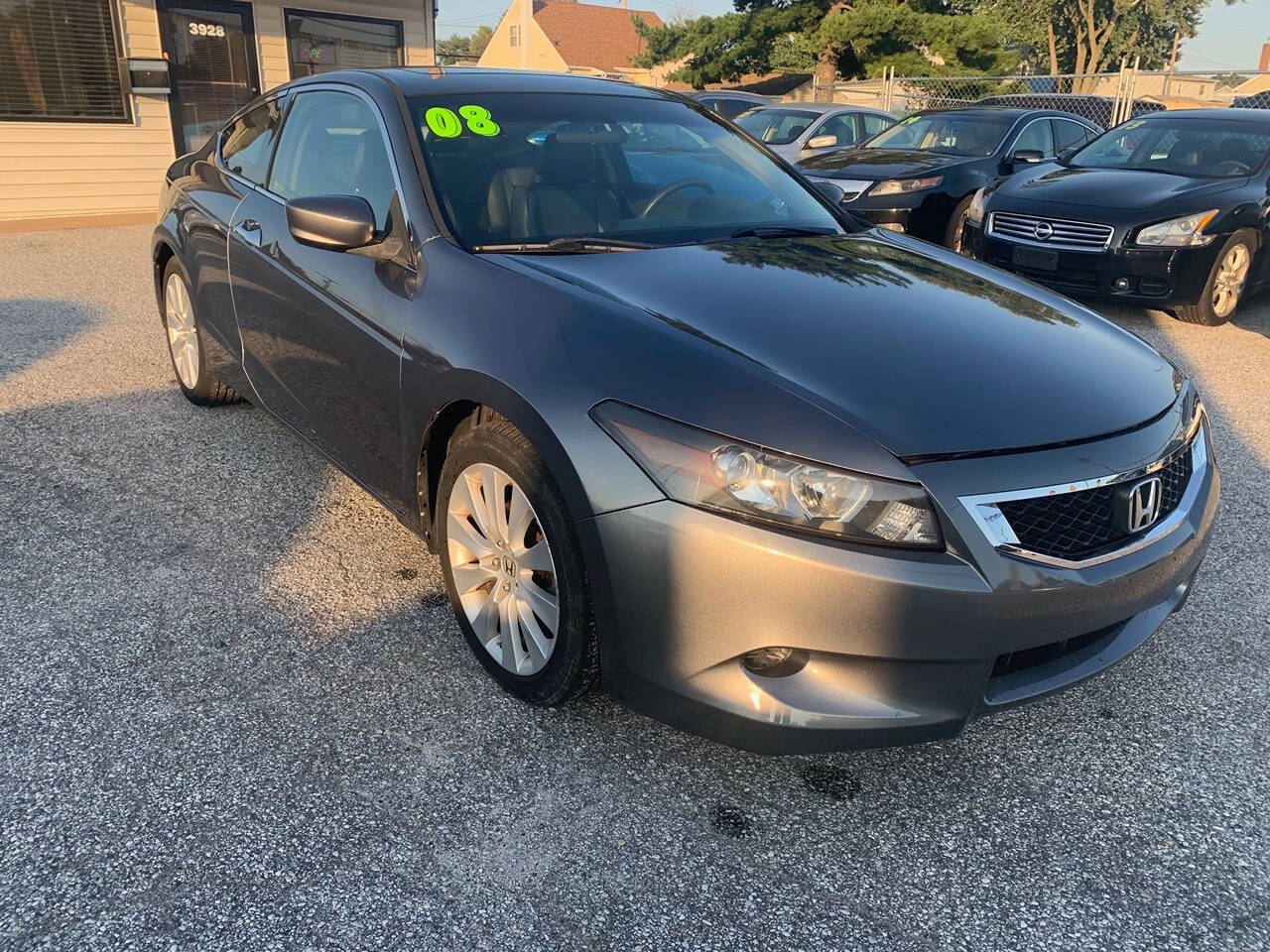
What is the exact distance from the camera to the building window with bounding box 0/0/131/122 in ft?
32.4

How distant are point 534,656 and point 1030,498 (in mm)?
1259

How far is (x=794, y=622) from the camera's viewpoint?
1.97 m

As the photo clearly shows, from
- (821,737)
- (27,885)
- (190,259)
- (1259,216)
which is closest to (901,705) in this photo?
(821,737)

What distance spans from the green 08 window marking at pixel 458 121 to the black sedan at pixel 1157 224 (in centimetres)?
517

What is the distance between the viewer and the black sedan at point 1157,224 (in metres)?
6.75

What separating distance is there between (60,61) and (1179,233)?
1066 cm

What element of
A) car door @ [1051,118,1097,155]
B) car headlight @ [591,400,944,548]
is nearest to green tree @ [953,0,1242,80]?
car door @ [1051,118,1097,155]

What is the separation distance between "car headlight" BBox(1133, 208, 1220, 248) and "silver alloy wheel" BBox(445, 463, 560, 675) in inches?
232

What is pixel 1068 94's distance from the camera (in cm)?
1767

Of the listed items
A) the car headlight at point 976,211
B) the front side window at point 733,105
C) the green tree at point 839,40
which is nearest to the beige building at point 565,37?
the green tree at point 839,40

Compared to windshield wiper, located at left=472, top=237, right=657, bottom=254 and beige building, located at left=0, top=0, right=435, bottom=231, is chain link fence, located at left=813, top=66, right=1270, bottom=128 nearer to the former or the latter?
beige building, located at left=0, top=0, right=435, bottom=231

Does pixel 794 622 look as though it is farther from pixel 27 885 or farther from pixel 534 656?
pixel 27 885

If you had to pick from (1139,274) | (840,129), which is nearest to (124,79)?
(840,129)

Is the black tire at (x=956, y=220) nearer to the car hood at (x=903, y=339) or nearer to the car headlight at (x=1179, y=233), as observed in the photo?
the car headlight at (x=1179, y=233)
